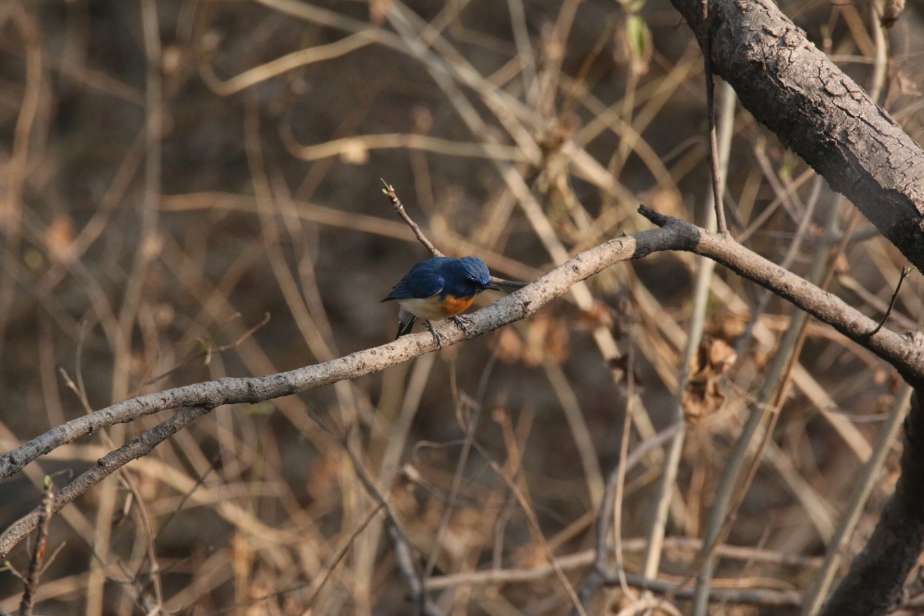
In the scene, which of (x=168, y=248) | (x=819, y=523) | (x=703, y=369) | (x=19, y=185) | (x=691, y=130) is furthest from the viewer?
(x=168, y=248)

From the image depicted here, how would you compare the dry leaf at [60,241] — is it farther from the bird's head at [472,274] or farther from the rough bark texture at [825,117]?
the rough bark texture at [825,117]

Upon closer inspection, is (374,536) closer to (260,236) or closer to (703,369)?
(703,369)

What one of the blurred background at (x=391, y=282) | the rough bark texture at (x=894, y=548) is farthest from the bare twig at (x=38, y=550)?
the rough bark texture at (x=894, y=548)

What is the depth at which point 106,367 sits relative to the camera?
30.7ft

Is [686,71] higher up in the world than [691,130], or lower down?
lower down

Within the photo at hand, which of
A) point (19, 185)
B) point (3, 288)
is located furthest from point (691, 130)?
point (3, 288)

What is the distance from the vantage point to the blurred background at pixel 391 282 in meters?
5.17

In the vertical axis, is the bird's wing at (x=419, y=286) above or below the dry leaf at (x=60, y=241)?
below

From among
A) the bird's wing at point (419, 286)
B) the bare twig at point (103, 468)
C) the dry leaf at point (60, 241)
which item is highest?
the dry leaf at point (60, 241)

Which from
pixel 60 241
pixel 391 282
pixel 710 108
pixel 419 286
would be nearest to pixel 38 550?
pixel 710 108

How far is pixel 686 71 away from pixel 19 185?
227 inches

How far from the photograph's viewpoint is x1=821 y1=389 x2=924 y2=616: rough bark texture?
8.84ft

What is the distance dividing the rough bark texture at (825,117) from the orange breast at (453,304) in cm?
160

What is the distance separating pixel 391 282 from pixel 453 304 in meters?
5.72
